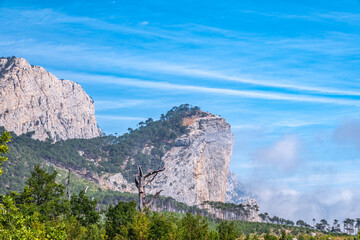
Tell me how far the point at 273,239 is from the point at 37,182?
29.9m

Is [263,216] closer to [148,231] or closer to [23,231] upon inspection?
[148,231]

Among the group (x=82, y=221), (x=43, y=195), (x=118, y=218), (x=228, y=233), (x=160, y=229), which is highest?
(x=43, y=195)

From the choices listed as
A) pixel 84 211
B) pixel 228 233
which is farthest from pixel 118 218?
pixel 84 211

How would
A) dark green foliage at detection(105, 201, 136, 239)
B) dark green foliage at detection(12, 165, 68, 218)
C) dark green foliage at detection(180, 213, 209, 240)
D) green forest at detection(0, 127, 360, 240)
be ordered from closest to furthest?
1. green forest at detection(0, 127, 360, 240)
2. dark green foliage at detection(180, 213, 209, 240)
3. dark green foliage at detection(105, 201, 136, 239)
4. dark green foliage at detection(12, 165, 68, 218)

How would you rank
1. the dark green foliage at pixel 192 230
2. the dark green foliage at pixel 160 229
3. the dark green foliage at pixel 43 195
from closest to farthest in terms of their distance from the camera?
the dark green foliage at pixel 160 229, the dark green foliage at pixel 192 230, the dark green foliage at pixel 43 195

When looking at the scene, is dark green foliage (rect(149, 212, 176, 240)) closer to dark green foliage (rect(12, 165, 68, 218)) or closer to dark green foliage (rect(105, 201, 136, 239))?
dark green foliage (rect(105, 201, 136, 239))

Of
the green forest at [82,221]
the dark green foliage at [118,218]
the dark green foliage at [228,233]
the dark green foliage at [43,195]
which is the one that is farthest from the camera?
the dark green foliage at [43,195]

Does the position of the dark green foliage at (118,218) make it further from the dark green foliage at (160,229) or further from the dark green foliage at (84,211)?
the dark green foliage at (84,211)

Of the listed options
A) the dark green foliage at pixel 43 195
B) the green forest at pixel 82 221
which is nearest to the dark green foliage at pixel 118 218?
the green forest at pixel 82 221

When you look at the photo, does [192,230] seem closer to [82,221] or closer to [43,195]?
[82,221]

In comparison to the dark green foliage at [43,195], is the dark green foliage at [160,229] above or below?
below

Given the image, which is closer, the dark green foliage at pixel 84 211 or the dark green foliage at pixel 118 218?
the dark green foliage at pixel 118 218

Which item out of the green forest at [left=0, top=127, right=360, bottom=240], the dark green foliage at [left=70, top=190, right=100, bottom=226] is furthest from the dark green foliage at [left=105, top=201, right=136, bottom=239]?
the dark green foliage at [left=70, top=190, right=100, bottom=226]

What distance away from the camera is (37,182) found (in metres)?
57.9
